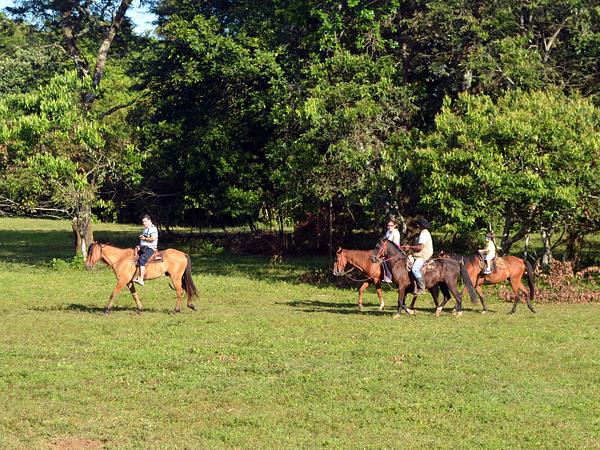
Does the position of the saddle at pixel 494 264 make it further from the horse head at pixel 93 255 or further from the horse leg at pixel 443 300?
the horse head at pixel 93 255

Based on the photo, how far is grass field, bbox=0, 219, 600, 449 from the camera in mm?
12133

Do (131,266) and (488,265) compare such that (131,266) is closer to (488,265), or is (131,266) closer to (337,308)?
(337,308)

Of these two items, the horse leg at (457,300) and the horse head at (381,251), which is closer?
the horse head at (381,251)

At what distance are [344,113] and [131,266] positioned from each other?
987cm

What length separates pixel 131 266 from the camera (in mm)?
21953

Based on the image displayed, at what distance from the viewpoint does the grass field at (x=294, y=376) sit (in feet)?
39.8

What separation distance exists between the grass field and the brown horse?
0.75 m

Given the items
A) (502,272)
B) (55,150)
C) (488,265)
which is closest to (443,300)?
(488,265)

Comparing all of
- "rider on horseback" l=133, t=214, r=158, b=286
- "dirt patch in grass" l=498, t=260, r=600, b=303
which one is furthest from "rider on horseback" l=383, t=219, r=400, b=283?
"rider on horseback" l=133, t=214, r=158, b=286

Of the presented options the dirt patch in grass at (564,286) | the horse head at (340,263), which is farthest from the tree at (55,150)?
the dirt patch in grass at (564,286)

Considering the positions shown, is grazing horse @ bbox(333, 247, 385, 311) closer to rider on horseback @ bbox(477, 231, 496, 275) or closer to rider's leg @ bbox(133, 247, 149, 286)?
rider on horseback @ bbox(477, 231, 496, 275)

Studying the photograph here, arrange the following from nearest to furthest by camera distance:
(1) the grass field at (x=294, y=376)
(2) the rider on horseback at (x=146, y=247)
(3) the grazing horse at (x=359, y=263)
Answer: (1) the grass field at (x=294, y=376), (2) the rider on horseback at (x=146, y=247), (3) the grazing horse at (x=359, y=263)

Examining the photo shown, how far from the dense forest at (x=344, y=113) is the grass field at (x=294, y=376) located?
14.1ft

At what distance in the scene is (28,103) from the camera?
31719mm
